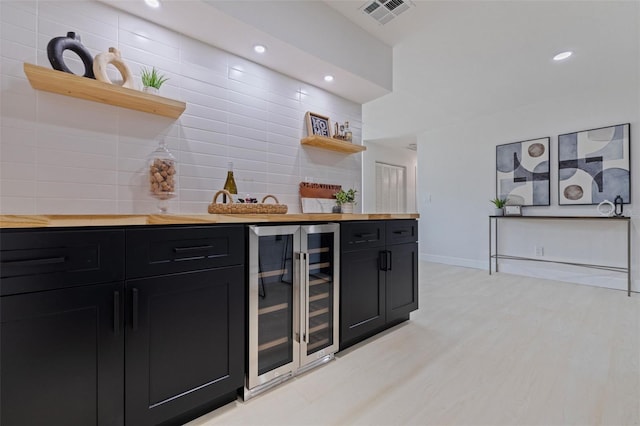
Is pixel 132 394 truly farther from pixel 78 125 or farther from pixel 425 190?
pixel 425 190

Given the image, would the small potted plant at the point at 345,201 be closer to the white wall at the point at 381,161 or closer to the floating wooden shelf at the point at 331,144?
the floating wooden shelf at the point at 331,144

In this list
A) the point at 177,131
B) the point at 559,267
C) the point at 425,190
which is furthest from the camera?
the point at 425,190

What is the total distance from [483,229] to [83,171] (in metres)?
5.20

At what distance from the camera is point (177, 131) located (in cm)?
183

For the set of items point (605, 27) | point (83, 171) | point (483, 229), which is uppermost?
point (605, 27)

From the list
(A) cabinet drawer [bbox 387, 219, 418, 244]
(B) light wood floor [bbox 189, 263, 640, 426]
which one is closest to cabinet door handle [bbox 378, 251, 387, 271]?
(A) cabinet drawer [bbox 387, 219, 418, 244]

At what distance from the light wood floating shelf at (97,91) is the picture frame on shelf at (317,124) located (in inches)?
42.9

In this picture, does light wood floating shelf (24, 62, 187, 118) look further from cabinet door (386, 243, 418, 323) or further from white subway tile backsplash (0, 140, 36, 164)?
cabinet door (386, 243, 418, 323)

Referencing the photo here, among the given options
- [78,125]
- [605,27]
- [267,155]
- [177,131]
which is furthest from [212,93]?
[605,27]

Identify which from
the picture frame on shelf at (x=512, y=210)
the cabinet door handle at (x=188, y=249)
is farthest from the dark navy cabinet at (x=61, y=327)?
the picture frame on shelf at (x=512, y=210)

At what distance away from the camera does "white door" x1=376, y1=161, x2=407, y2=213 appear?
6.66 metres

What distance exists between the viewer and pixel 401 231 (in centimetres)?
234

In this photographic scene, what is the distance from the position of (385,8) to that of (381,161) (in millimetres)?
4543

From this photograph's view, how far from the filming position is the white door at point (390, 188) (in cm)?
666
